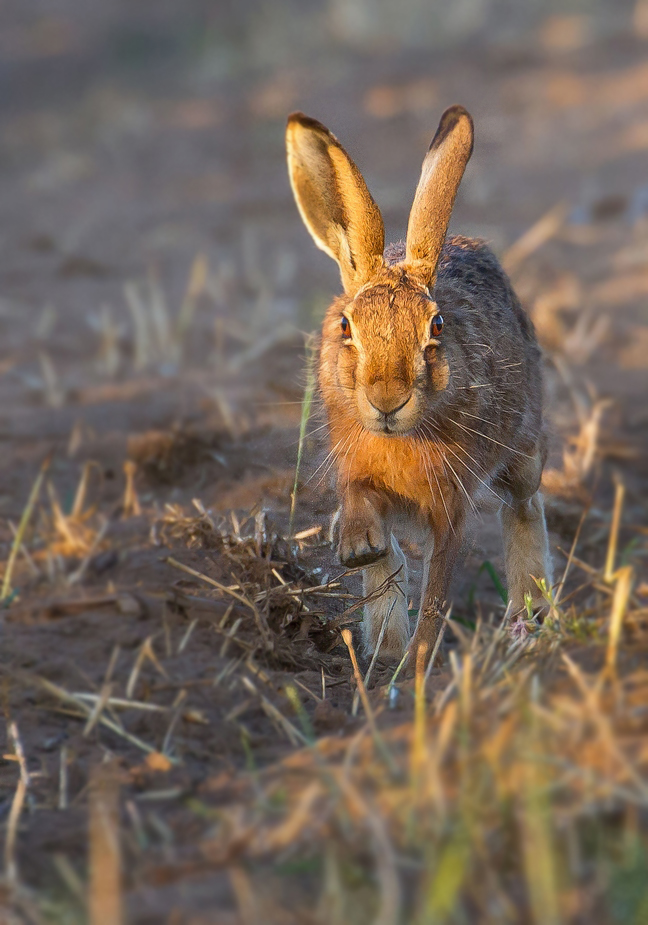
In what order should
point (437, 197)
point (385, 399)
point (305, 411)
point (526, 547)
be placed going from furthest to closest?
1. point (526, 547)
2. point (305, 411)
3. point (437, 197)
4. point (385, 399)

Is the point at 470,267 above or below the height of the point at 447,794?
above

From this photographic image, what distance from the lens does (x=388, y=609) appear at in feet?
14.6

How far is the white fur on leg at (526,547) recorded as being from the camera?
512 centimetres

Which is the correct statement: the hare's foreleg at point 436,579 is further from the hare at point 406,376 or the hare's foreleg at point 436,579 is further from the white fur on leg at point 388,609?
the white fur on leg at point 388,609

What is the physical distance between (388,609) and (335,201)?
141 centimetres

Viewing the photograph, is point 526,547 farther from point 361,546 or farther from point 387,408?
point 387,408

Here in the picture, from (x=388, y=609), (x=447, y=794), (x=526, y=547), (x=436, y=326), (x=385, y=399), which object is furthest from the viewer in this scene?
(x=526, y=547)

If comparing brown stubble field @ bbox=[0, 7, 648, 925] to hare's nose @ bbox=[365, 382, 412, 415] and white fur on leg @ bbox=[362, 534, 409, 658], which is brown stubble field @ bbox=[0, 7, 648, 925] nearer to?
white fur on leg @ bbox=[362, 534, 409, 658]

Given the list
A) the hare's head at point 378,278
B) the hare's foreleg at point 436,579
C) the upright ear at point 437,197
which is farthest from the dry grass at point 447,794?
the upright ear at point 437,197

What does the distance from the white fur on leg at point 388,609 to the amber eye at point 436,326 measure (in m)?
0.82

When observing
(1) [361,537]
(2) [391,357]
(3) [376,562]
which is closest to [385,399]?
(2) [391,357]

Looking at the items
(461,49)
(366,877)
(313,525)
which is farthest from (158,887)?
(461,49)

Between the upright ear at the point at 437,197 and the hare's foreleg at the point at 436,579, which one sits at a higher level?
the upright ear at the point at 437,197

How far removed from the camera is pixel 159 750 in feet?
10.6
